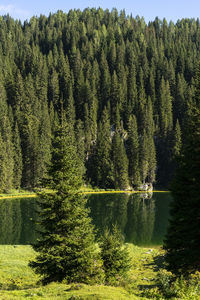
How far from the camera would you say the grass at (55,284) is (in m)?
14.5

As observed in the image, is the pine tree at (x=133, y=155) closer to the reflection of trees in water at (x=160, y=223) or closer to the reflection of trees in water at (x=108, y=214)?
the reflection of trees in water at (x=108, y=214)

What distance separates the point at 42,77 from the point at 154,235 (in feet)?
429

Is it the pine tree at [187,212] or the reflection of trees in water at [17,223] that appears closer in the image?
the pine tree at [187,212]

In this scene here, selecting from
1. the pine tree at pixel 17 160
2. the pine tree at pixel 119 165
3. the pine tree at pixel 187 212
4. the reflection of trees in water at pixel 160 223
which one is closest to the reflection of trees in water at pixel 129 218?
the reflection of trees in water at pixel 160 223

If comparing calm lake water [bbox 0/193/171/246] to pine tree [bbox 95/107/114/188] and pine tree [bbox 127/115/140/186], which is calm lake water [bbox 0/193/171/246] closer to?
pine tree [bbox 95/107/114/188]

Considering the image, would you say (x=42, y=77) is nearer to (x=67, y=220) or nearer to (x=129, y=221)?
(x=129, y=221)

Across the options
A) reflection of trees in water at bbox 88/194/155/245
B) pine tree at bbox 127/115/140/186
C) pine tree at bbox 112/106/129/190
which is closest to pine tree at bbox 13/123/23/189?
reflection of trees in water at bbox 88/194/155/245

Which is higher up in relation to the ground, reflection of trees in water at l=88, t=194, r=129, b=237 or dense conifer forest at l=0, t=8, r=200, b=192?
dense conifer forest at l=0, t=8, r=200, b=192

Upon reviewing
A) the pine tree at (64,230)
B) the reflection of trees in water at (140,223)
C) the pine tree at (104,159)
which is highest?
the pine tree at (104,159)

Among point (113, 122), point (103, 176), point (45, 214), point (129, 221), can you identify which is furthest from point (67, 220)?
point (113, 122)

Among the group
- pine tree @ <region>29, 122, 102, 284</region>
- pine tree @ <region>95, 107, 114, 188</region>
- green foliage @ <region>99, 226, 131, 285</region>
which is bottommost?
green foliage @ <region>99, 226, 131, 285</region>

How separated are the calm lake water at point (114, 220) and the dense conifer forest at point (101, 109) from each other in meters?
34.1

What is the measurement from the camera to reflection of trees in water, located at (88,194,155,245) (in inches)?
2009

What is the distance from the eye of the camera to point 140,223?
5975 cm
